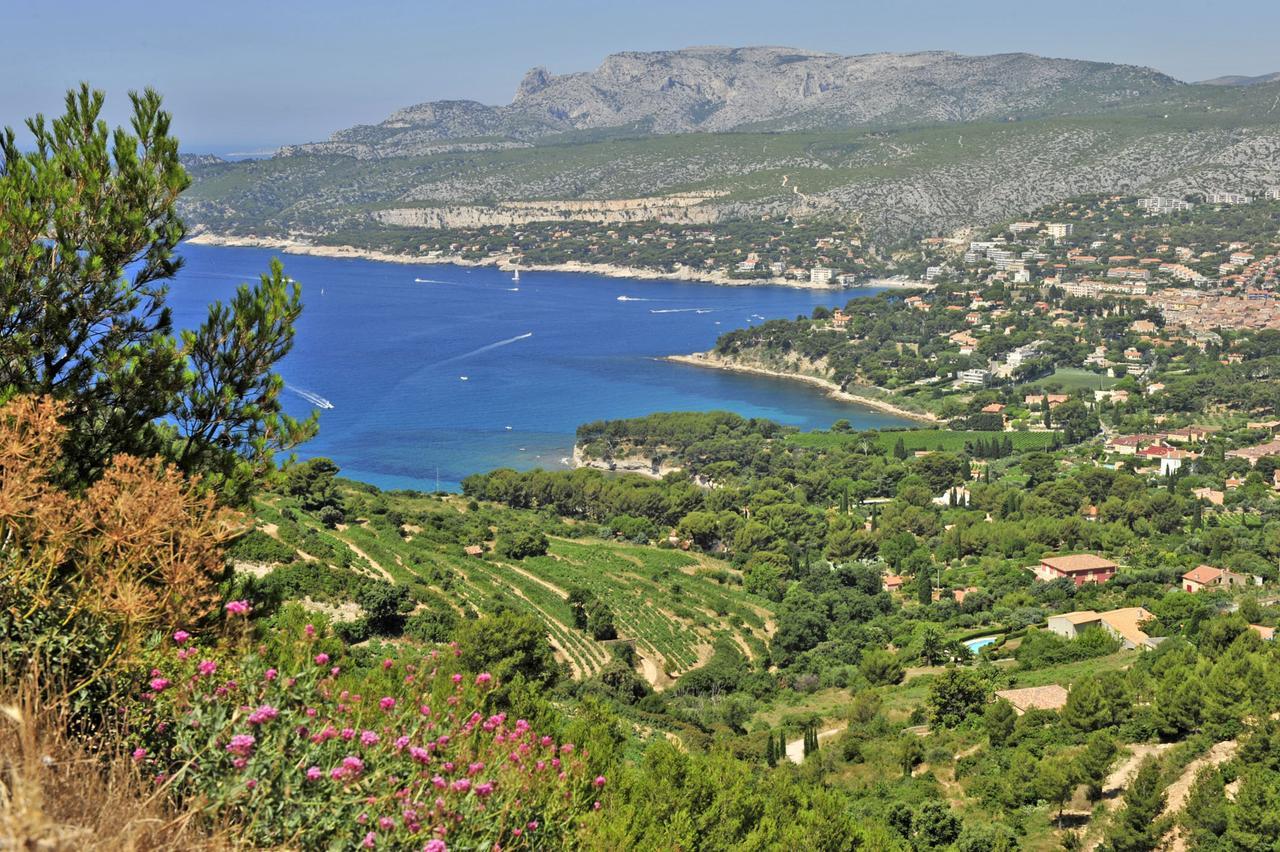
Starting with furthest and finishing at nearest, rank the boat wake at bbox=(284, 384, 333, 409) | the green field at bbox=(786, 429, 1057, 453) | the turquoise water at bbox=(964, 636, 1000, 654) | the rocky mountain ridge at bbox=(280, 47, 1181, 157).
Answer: the rocky mountain ridge at bbox=(280, 47, 1181, 157), the boat wake at bbox=(284, 384, 333, 409), the green field at bbox=(786, 429, 1057, 453), the turquoise water at bbox=(964, 636, 1000, 654)

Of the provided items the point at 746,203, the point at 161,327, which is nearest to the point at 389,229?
the point at 746,203

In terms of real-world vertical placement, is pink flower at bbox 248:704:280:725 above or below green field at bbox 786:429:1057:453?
above

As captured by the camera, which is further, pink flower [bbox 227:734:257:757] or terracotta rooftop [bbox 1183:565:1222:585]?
terracotta rooftop [bbox 1183:565:1222:585]

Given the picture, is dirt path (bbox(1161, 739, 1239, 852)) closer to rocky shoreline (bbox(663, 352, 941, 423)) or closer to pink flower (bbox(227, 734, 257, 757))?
pink flower (bbox(227, 734, 257, 757))

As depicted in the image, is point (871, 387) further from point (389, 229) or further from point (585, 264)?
point (389, 229)

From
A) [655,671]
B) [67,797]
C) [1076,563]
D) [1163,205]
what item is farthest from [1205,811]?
[1163,205]

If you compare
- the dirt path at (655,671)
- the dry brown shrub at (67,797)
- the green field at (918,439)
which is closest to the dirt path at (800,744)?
the dirt path at (655,671)

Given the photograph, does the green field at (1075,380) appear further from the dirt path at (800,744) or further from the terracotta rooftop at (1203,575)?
the dirt path at (800,744)

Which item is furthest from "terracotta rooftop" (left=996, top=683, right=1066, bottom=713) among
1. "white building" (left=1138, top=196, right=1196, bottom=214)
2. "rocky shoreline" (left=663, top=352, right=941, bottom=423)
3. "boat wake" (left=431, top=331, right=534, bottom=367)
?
"white building" (left=1138, top=196, right=1196, bottom=214)
